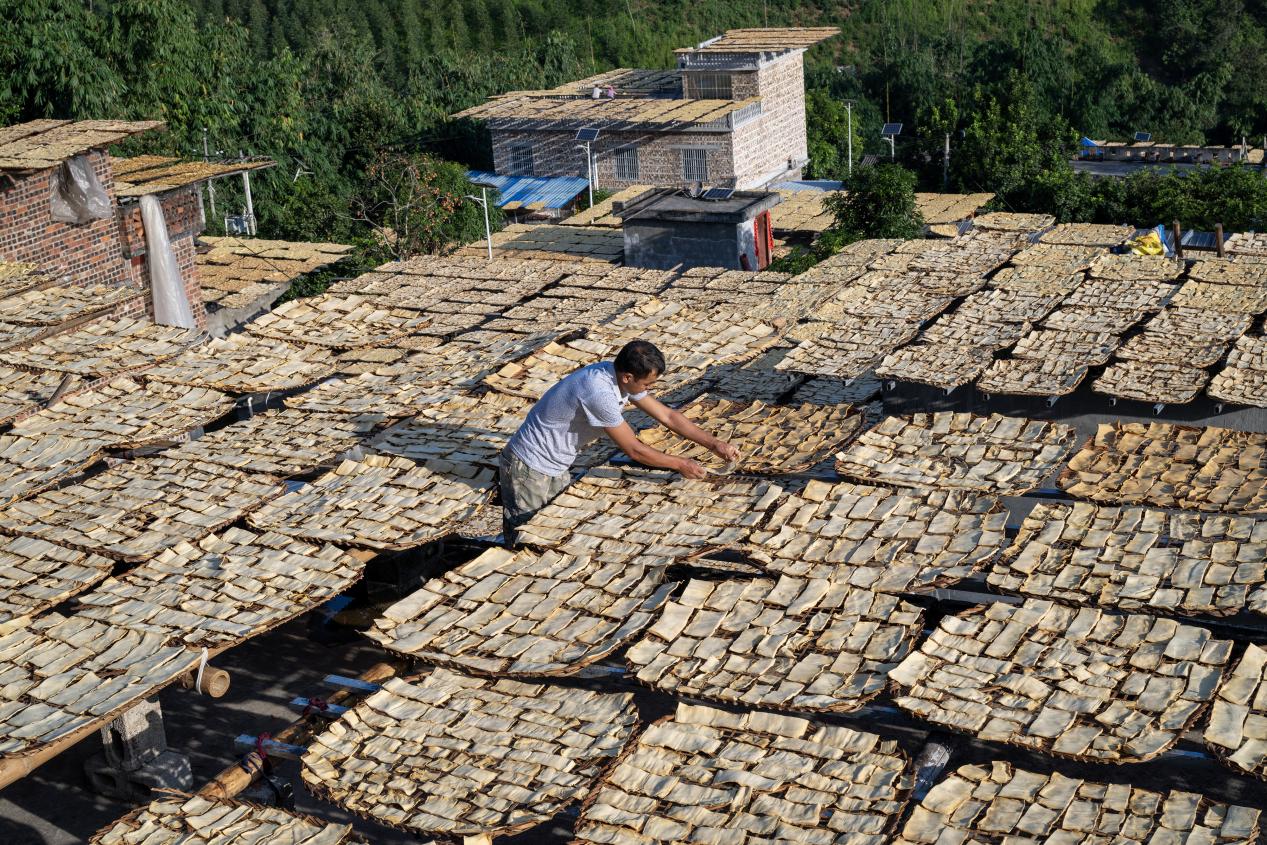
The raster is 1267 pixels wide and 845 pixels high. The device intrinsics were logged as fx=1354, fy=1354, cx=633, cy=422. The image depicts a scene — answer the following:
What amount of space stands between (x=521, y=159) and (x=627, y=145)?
13.7 ft

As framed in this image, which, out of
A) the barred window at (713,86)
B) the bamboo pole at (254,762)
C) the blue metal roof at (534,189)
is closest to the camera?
the bamboo pole at (254,762)

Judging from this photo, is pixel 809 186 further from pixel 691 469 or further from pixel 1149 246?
pixel 691 469

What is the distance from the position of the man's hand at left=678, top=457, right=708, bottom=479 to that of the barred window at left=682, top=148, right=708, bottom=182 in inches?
1494

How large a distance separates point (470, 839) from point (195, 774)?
5.51 meters

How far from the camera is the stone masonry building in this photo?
45812 mm

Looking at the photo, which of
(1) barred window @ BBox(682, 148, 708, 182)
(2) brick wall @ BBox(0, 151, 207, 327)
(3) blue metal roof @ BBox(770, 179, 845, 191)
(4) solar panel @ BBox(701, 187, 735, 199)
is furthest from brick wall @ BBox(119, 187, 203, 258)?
(1) barred window @ BBox(682, 148, 708, 182)

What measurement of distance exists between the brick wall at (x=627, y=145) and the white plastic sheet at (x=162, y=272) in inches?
1059

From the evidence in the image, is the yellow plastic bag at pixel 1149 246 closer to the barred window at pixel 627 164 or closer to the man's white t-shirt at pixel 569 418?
the man's white t-shirt at pixel 569 418

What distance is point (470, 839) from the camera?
258 inches

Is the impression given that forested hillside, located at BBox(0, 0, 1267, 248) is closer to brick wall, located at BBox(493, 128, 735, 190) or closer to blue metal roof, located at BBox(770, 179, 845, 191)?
brick wall, located at BBox(493, 128, 735, 190)

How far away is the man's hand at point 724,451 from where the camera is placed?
9.56 meters

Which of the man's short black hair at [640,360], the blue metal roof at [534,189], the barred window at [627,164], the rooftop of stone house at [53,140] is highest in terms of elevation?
the rooftop of stone house at [53,140]

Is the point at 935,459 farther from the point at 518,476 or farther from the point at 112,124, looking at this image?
the point at 112,124

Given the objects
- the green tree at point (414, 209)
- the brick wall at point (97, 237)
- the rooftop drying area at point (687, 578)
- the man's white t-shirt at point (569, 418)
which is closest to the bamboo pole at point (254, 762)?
the rooftop drying area at point (687, 578)
